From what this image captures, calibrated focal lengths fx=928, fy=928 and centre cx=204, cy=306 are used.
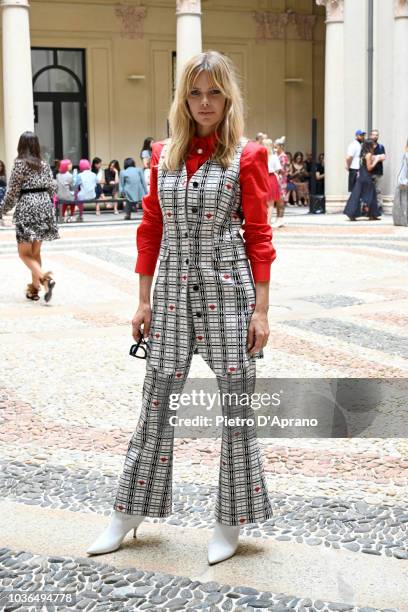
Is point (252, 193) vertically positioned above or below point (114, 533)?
above

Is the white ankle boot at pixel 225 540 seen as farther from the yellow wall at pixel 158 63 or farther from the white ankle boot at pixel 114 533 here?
the yellow wall at pixel 158 63

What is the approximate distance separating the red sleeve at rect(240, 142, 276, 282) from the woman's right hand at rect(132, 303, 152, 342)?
1.29ft

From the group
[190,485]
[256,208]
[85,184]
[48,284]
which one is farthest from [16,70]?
[256,208]

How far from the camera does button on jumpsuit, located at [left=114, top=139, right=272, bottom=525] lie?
120 inches

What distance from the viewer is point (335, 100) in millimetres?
19328

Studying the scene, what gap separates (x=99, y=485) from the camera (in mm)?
3957

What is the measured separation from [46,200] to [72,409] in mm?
3826

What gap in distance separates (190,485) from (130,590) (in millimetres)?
1013

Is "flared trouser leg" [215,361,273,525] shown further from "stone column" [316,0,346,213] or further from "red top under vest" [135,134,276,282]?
"stone column" [316,0,346,213]

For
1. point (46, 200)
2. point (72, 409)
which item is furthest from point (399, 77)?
point (72, 409)

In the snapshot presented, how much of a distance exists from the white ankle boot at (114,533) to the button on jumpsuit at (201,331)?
45mm

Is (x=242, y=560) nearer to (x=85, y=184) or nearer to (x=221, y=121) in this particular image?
(x=221, y=121)

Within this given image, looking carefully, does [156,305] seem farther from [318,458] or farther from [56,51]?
[56,51]

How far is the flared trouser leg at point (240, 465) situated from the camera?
123 inches
